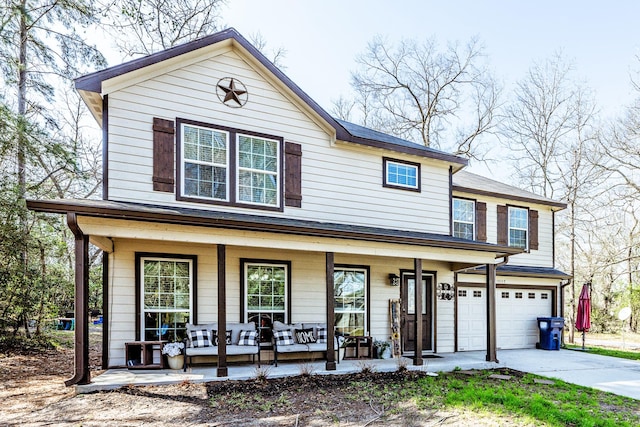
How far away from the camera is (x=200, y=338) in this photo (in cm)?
743

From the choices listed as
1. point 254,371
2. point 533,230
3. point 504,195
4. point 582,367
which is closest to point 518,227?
point 533,230

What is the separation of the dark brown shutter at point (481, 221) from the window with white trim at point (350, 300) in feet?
13.9

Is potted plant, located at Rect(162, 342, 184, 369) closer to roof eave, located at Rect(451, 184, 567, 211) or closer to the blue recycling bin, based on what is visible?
roof eave, located at Rect(451, 184, 567, 211)

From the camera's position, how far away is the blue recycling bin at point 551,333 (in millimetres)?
12117

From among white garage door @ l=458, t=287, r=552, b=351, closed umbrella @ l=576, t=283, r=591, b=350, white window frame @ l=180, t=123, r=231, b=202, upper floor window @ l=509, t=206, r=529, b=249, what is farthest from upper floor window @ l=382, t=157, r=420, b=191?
closed umbrella @ l=576, t=283, r=591, b=350

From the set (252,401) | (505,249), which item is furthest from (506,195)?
(252,401)

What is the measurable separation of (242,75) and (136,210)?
148 inches

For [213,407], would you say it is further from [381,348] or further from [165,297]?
[381,348]

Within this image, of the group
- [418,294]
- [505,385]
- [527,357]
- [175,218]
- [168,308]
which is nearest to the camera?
[175,218]

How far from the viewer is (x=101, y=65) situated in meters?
12.9

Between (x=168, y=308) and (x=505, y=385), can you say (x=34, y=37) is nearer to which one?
(x=168, y=308)

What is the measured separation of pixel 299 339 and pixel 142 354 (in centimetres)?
279

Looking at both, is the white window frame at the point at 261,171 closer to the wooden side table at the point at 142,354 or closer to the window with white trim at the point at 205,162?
the window with white trim at the point at 205,162

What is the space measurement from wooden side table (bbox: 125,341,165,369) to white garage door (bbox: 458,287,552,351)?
736 centimetres
